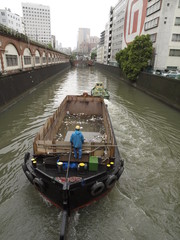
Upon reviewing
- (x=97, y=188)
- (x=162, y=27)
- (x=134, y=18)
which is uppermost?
(x=134, y=18)

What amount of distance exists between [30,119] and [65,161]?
9.90m

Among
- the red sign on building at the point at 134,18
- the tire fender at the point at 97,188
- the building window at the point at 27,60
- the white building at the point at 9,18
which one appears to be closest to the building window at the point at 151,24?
the red sign on building at the point at 134,18

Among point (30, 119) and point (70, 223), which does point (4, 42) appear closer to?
point (30, 119)

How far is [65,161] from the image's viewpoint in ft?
21.6

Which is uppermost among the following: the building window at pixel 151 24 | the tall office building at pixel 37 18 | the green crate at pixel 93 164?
the tall office building at pixel 37 18

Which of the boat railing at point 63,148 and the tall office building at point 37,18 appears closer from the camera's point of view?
the boat railing at point 63,148

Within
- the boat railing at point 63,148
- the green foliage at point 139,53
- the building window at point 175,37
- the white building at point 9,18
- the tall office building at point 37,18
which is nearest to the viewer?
the boat railing at point 63,148

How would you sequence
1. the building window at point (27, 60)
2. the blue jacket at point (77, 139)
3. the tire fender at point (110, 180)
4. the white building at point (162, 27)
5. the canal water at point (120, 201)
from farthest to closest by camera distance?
the white building at point (162, 27) < the building window at point (27, 60) < the blue jacket at point (77, 139) < the tire fender at point (110, 180) < the canal water at point (120, 201)

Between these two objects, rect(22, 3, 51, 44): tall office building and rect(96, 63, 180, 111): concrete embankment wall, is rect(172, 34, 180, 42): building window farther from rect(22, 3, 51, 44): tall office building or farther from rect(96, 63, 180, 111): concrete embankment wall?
rect(22, 3, 51, 44): tall office building

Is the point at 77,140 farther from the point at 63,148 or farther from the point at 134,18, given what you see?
the point at 134,18

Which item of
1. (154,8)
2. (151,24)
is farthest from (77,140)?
(154,8)

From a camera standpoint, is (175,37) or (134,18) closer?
(175,37)

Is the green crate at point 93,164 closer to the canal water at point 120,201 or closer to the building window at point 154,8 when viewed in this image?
the canal water at point 120,201

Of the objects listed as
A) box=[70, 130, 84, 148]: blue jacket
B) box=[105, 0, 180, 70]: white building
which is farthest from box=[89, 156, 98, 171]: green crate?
box=[105, 0, 180, 70]: white building
